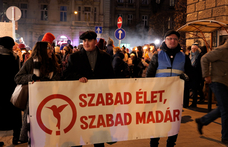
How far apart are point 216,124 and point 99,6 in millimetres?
42503

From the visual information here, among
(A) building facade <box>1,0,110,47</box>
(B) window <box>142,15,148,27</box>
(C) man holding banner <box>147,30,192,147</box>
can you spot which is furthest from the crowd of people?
(B) window <box>142,15,148,27</box>

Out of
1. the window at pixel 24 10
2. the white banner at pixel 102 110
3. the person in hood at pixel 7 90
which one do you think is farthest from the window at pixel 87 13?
the white banner at pixel 102 110

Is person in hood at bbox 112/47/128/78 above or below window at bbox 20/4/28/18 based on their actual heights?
below

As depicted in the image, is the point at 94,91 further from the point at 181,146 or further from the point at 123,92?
the point at 181,146

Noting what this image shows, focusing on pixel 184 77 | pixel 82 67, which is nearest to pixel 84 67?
pixel 82 67

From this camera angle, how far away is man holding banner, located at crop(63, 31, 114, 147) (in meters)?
3.79

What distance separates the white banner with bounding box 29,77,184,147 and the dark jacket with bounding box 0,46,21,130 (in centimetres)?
185

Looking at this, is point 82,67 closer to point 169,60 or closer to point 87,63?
point 87,63

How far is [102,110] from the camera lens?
3.69 metres

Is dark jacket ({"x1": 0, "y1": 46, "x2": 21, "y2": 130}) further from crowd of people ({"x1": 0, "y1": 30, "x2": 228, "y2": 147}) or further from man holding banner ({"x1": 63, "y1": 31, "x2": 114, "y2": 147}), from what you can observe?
man holding banner ({"x1": 63, "y1": 31, "x2": 114, "y2": 147})

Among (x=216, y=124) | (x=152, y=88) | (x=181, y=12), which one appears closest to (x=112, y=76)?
(x=152, y=88)

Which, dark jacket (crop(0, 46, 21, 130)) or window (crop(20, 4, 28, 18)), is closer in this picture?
dark jacket (crop(0, 46, 21, 130))

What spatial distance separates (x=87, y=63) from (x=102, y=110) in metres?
0.71

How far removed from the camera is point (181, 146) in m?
4.73
